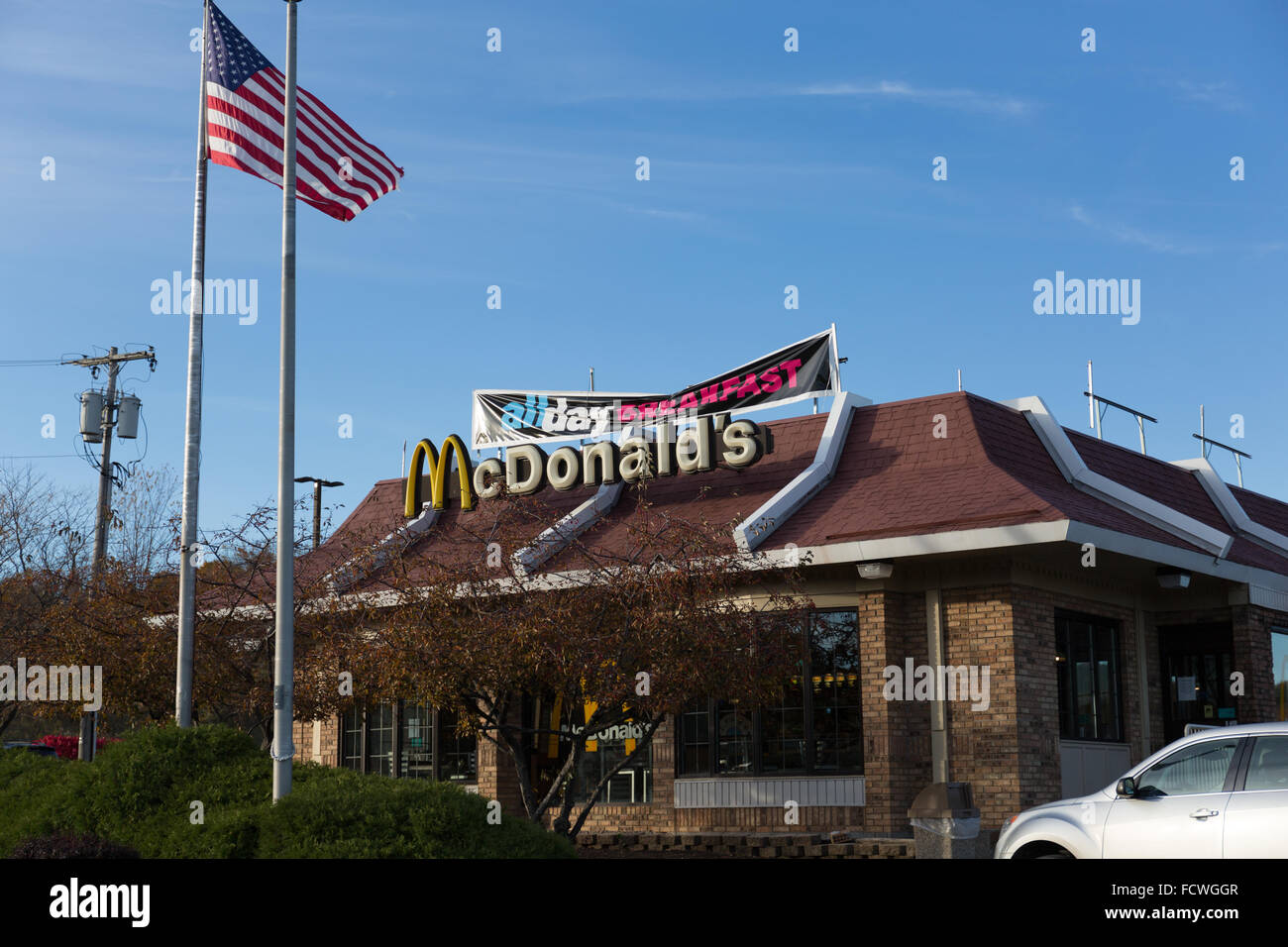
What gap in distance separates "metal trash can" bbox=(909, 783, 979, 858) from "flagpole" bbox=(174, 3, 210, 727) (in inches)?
344

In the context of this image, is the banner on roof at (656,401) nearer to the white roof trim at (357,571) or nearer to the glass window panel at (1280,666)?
the white roof trim at (357,571)

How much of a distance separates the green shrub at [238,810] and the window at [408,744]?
30.6 feet

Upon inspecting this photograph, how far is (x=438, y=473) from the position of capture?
24484 mm

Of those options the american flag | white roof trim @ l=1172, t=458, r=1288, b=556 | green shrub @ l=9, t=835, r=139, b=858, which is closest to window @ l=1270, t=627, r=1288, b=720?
white roof trim @ l=1172, t=458, r=1288, b=556

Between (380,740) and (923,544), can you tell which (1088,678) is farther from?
(380,740)

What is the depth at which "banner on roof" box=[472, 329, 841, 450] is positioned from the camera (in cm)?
2242

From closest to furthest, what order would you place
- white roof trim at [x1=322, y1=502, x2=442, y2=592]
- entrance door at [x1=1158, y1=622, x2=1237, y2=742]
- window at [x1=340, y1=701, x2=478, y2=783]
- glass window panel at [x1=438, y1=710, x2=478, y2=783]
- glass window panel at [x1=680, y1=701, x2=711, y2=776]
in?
white roof trim at [x1=322, y1=502, x2=442, y2=592] → glass window panel at [x1=680, y1=701, x2=711, y2=776] → entrance door at [x1=1158, y1=622, x2=1237, y2=742] → glass window panel at [x1=438, y1=710, x2=478, y2=783] → window at [x1=340, y1=701, x2=478, y2=783]

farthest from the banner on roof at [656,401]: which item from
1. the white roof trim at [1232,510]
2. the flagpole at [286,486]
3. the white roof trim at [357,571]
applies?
the flagpole at [286,486]

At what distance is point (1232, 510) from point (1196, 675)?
12.9 feet

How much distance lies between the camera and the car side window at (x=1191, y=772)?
1065 cm

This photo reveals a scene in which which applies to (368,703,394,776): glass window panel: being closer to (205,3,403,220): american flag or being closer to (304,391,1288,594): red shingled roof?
(304,391,1288,594): red shingled roof

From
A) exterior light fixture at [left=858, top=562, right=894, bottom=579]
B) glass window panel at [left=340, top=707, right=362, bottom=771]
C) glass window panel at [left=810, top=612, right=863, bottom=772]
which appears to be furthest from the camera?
glass window panel at [left=340, top=707, right=362, bottom=771]
